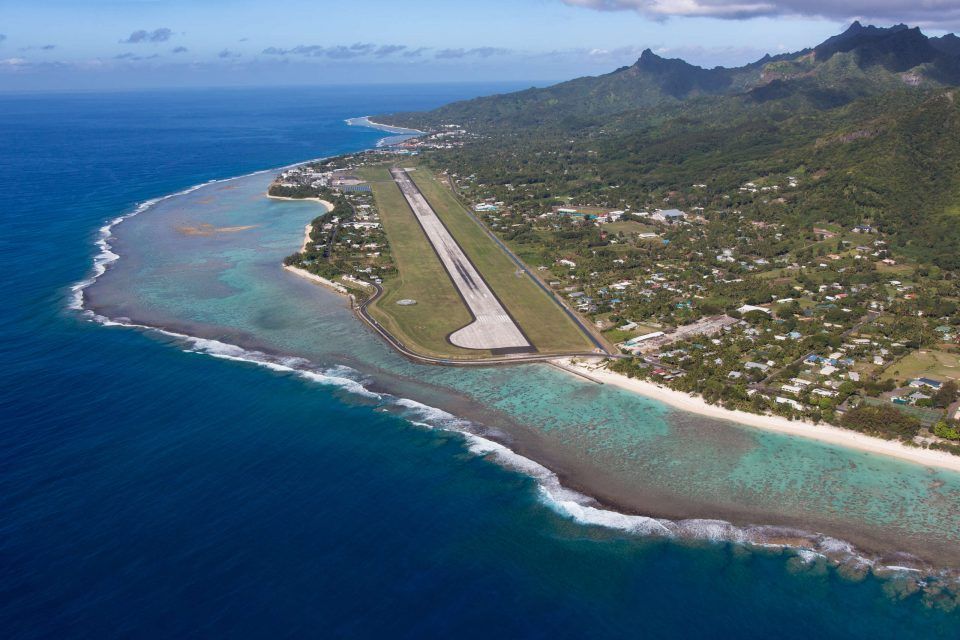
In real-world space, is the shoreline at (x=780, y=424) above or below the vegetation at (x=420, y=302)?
below

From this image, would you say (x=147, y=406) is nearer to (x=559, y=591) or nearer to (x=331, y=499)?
(x=331, y=499)

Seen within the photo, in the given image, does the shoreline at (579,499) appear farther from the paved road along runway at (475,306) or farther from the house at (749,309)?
the house at (749,309)

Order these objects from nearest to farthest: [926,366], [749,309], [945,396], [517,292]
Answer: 1. [945,396]
2. [926,366]
3. [749,309]
4. [517,292]

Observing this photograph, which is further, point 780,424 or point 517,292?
point 517,292

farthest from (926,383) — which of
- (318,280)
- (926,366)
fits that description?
(318,280)

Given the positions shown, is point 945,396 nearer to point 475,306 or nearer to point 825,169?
point 475,306

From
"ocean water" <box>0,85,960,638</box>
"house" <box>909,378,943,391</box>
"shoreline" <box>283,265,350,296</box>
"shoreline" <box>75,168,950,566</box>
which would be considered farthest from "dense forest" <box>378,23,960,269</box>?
"shoreline" <box>75,168,950,566</box>

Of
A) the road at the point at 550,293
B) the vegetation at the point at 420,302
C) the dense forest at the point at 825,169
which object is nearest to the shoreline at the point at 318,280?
the vegetation at the point at 420,302
